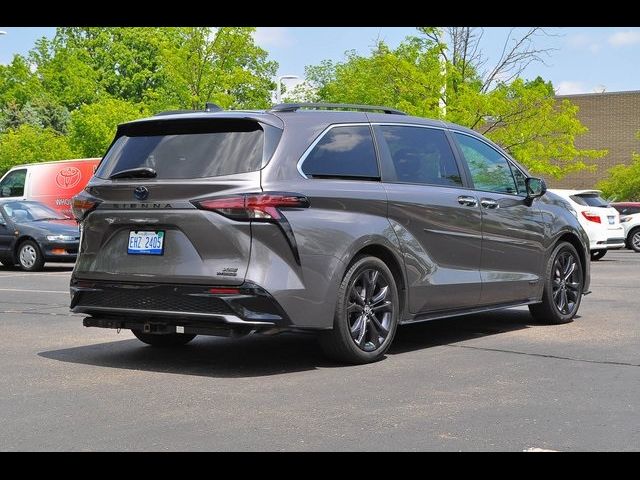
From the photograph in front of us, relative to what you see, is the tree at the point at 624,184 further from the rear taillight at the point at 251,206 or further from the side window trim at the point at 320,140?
the rear taillight at the point at 251,206

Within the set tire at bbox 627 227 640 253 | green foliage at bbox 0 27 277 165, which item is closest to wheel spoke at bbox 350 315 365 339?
tire at bbox 627 227 640 253

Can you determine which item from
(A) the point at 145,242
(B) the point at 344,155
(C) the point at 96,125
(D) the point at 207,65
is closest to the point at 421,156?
(B) the point at 344,155

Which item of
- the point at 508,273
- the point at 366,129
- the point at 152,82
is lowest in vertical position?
the point at 508,273

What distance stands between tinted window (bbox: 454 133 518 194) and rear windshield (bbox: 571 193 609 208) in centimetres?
1500

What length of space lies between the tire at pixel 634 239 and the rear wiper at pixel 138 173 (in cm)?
2550

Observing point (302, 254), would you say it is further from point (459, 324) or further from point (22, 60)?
point (22, 60)

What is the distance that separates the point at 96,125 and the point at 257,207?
41304 millimetres

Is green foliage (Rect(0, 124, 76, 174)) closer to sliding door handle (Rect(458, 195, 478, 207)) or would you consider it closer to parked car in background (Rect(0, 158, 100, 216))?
parked car in background (Rect(0, 158, 100, 216))

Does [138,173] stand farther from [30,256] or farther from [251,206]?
[30,256]

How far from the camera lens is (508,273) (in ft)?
31.0

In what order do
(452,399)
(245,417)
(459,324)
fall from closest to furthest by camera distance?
1. (245,417)
2. (452,399)
3. (459,324)

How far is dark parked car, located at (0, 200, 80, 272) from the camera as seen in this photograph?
68.4 feet
